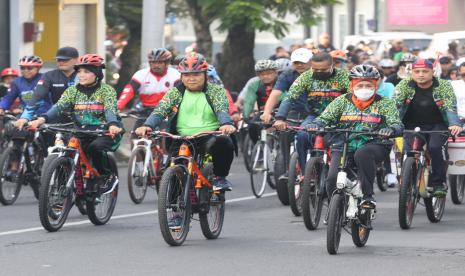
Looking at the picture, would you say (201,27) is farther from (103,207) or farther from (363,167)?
(363,167)

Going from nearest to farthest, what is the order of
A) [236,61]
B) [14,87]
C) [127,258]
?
[127,258] → [14,87] → [236,61]

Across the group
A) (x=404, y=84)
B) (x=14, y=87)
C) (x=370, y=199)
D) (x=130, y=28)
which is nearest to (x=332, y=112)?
(x=370, y=199)

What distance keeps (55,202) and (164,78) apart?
4.66m

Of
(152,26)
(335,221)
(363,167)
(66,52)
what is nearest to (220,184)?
(363,167)

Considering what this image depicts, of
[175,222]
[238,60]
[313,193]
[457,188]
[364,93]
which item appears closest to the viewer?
[175,222]

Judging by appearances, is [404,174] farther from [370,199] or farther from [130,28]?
[130,28]

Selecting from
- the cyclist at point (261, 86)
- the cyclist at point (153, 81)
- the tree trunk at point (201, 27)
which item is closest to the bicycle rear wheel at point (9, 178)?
the cyclist at point (153, 81)

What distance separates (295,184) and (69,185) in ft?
8.55

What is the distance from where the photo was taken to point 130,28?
33375 mm

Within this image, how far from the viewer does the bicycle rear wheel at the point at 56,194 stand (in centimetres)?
1319

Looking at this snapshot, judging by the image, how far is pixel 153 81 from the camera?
18.0 meters

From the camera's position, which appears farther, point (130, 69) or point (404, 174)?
point (130, 69)

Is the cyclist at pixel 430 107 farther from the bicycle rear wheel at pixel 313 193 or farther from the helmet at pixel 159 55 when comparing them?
the helmet at pixel 159 55

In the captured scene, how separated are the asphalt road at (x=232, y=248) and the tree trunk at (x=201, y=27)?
15176 mm
